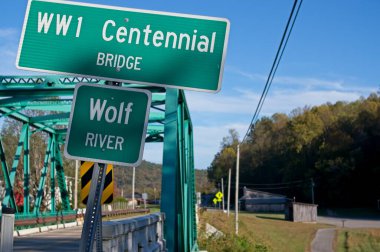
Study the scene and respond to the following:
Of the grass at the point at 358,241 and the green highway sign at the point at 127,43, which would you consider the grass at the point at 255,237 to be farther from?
the green highway sign at the point at 127,43

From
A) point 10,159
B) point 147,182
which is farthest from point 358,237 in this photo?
point 147,182

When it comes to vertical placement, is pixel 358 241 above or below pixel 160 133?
below

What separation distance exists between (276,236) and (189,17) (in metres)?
48.8

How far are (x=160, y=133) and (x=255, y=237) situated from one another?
14.1m

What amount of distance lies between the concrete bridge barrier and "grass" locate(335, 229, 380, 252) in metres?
37.3

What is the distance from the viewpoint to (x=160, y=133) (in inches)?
1105

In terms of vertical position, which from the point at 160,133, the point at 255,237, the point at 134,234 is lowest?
the point at 255,237

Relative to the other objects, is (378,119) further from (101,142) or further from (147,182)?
(101,142)

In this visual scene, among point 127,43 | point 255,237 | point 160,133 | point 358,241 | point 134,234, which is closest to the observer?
point 127,43

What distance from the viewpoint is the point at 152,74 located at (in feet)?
15.0

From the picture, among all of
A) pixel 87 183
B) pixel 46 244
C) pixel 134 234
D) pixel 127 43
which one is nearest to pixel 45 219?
pixel 46 244

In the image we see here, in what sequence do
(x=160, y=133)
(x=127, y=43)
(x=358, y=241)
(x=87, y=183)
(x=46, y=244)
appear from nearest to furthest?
(x=127, y=43)
(x=87, y=183)
(x=46, y=244)
(x=160, y=133)
(x=358, y=241)

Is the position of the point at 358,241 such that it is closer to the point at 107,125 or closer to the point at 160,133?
the point at 160,133

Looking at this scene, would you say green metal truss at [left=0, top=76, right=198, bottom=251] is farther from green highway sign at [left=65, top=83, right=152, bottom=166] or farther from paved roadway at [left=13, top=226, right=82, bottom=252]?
paved roadway at [left=13, top=226, right=82, bottom=252]
